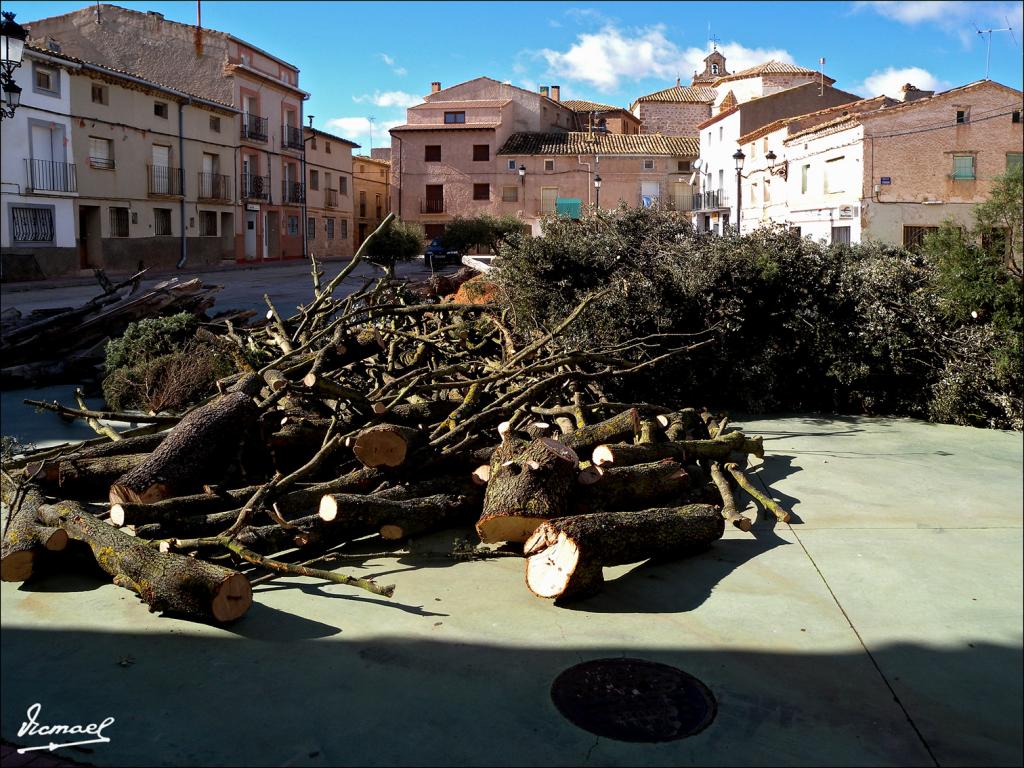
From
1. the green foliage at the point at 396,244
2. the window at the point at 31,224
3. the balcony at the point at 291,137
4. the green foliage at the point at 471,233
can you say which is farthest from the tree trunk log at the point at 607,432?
the balcony at the point at 291,137

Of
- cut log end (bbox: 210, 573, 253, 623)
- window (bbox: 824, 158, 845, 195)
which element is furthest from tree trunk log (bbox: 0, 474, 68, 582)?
window (bbox: 824, 158, 845, 195)

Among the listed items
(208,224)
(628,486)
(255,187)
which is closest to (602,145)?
(255,187)

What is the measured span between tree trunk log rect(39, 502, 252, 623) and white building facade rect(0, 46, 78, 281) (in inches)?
1048

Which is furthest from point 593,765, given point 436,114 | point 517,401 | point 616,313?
point 436,114

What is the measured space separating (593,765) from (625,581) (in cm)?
177

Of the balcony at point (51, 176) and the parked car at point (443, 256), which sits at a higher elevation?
the balcony at point (51, 176)

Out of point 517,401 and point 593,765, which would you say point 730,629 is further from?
point 517,401

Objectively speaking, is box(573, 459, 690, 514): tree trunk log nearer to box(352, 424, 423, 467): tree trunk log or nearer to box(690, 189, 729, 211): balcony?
box(352, 424, 423, 467): tree trunk log

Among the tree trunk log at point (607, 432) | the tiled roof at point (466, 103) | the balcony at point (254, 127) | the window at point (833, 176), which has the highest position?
the tiled roof at point (466, 103)

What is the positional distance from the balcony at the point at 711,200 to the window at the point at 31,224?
30.7 meters

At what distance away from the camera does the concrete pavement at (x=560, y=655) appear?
128 inches

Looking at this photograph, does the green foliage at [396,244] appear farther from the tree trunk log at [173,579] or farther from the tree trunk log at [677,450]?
the tree trunk log at [173,579]

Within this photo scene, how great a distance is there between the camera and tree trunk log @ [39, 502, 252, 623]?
4.23 m

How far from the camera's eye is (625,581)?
4.93 metres
